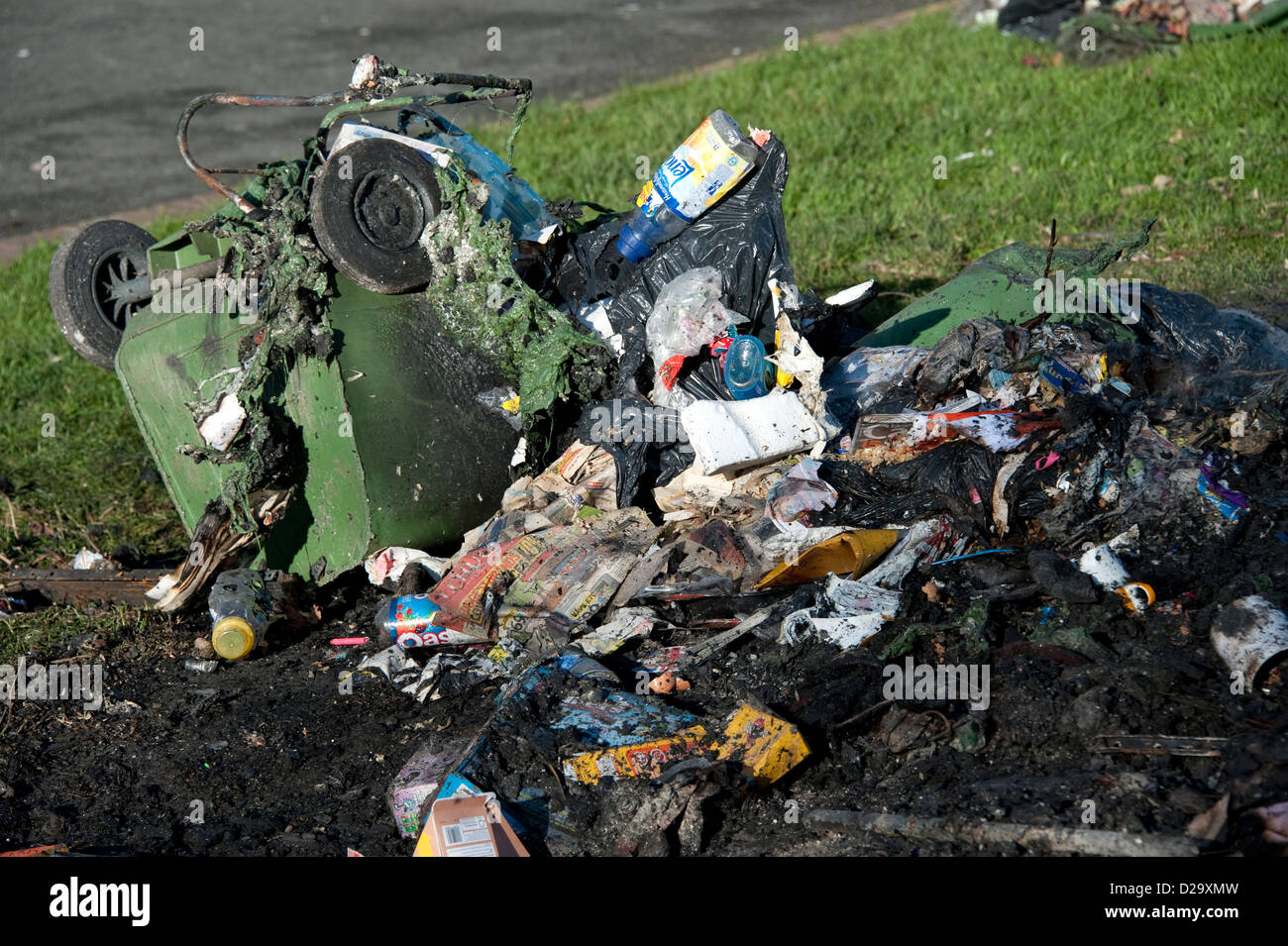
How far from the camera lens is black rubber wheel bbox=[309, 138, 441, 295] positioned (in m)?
3.78

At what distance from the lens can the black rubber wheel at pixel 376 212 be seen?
3.78 metres

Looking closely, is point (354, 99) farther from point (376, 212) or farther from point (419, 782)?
point (419, 782)

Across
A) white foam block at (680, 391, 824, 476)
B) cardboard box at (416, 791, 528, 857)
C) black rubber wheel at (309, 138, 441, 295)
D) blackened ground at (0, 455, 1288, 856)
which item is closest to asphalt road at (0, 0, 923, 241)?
black rubber wheel at (309, 138, 441, 295)

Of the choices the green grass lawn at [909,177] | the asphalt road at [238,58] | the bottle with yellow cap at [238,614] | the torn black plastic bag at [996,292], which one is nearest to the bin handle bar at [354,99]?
the bottle with yellow cap at [238,614]

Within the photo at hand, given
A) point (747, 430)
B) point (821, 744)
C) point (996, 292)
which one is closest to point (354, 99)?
point (747, 430)

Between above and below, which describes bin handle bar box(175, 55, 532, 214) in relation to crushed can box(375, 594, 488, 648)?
above

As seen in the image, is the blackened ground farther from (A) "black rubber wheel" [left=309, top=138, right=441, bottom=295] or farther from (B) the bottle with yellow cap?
(A) "black rubber wheel" [left=309, top=138, right=441, bottom=295]

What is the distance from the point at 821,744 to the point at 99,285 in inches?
130

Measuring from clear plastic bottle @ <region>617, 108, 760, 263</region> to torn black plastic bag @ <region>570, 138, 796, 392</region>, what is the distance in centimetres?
6

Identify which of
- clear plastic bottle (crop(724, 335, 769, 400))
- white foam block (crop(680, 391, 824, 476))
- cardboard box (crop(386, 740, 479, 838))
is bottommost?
cardboard box (crop(386, 740, 479, 838))

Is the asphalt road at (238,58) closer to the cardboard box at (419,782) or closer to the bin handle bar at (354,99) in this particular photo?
the bin handle bar at (354,99)

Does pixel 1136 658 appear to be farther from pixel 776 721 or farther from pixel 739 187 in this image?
pixel 739 187

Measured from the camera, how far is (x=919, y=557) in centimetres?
357
